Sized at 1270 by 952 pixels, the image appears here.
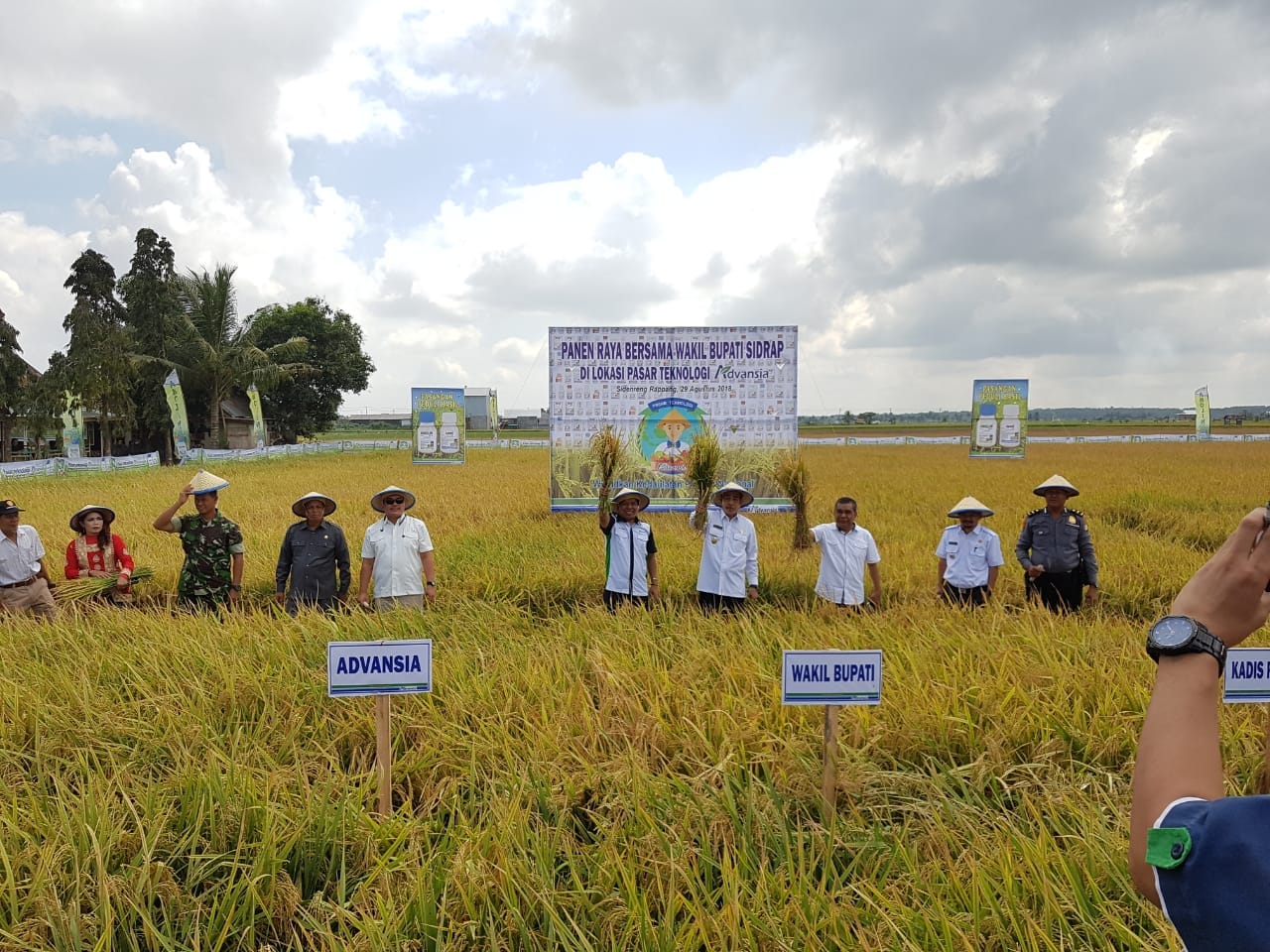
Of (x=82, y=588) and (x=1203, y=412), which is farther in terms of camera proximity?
(x=1203, y=412)

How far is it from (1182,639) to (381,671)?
252 cm

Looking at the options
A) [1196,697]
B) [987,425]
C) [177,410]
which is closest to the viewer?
[1196,697]

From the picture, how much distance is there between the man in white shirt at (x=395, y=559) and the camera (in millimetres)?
5355

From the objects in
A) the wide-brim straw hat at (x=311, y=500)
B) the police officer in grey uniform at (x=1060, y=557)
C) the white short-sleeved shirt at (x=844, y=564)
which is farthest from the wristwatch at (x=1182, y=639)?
the police officer in grey uniform at (x=1060, y=557)

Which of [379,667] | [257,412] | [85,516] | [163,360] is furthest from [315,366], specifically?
[379,667]

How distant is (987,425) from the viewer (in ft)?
81.9

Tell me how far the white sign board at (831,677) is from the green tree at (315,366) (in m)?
43.2

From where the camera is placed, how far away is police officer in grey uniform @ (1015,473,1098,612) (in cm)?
563

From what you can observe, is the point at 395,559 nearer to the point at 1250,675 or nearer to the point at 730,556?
the point at 730,556

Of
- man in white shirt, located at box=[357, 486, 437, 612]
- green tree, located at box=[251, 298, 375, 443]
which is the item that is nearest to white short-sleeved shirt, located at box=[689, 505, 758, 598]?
man in white shirt, located at box=[357, 486, 437, 612]

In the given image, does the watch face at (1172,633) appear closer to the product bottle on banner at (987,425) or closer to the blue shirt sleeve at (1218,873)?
the blue shirt sleeve at (1218,873)

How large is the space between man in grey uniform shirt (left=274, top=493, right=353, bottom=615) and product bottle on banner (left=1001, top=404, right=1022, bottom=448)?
24.1 m

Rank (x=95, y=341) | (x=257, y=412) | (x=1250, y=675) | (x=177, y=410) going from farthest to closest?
(x=257, y=412) < (x=177, y=410) < (x=95, y=341) < (x=1250, y=675)

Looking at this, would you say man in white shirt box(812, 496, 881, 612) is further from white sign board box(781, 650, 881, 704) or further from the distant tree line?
the distant tree line
